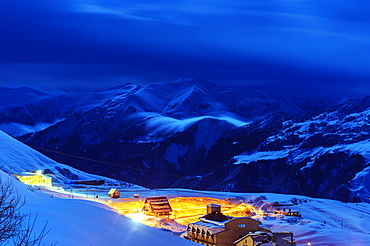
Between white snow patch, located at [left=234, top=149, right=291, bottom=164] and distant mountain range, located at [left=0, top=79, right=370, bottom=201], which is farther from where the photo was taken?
white snow patch, located at [left=234, top=149, right=291, bottom=164]

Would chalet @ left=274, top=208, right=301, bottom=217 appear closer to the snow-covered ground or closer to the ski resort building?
the snow-covered ground

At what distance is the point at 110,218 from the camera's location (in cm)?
1388

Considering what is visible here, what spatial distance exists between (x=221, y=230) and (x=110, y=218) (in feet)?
46.7

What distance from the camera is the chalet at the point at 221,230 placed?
2683 centimetres

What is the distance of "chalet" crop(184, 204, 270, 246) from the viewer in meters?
26.8

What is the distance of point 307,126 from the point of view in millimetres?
172625

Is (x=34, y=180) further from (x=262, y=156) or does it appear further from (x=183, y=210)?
(x=262, y=156)

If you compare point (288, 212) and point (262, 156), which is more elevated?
point (262, 156)

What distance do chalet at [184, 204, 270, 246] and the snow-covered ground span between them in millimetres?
5301

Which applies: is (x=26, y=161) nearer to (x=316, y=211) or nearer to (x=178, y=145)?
(x=316, y=211)

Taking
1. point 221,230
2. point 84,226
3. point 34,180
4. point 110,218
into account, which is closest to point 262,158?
point 34,180

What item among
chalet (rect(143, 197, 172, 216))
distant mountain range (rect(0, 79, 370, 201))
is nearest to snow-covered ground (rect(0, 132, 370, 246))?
chalet (rect(143, 197, 172, 216))

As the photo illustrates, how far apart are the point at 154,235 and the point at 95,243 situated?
8.40 feet

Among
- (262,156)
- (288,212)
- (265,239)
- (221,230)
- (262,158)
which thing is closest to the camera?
(265,239)
